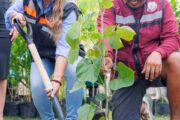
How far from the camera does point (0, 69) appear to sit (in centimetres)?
368

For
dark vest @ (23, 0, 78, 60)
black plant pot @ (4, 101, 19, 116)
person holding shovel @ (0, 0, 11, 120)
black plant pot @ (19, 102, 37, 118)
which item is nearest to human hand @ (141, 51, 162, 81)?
dark vest @ (23, 0, 78, 60)

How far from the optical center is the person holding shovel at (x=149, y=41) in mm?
2645

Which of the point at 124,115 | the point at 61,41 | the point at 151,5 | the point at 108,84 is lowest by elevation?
the point at 124,115

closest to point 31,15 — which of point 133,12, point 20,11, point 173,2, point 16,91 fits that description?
point 20,11

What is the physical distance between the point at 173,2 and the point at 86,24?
10.4 feet

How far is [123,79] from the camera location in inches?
84.2

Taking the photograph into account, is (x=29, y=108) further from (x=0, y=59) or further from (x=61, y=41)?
(x=61, y=41)

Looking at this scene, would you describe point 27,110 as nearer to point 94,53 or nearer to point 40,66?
point 40,66

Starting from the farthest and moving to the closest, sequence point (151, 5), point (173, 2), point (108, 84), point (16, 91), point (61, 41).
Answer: point (16, 91) → point (173, 2) → point (61, 41) → point (151, 5) → point (108, 84)

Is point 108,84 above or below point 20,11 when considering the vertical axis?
below

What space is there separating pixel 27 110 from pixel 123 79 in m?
3.68

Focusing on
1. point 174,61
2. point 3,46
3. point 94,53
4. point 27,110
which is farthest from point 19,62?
point 94,53

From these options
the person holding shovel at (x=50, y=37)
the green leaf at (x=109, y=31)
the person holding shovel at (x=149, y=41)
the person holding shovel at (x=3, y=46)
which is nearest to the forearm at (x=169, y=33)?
the person holding shovel at (x=149, y=41)

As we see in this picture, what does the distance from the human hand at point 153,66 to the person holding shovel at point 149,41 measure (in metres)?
0.03
